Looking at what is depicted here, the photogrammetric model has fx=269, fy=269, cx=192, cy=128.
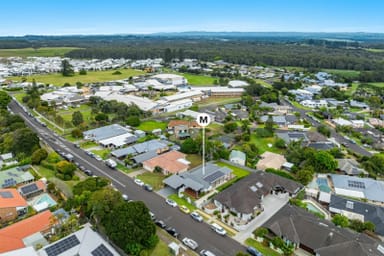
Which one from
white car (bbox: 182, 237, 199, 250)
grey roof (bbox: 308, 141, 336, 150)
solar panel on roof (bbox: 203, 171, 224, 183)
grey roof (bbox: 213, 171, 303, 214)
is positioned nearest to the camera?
white car (bbox: 182, 237, 199, 250)

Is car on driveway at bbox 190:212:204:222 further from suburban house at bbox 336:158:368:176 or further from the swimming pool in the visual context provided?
suburban house at bbox 336:158:368:176

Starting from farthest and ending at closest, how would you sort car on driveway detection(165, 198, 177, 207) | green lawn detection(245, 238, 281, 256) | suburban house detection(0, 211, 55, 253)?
car on driveway detection(165, 198, 177, 207) < green lawn detection(245, 238, 281, 256) < suburban house detection(0, 211, 55, 253)

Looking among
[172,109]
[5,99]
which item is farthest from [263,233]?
[5,99]

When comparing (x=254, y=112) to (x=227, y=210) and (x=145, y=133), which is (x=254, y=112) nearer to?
(x=145, y=133)

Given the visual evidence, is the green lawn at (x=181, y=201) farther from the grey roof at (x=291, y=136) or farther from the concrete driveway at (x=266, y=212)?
the grey roof at (x=291, y=136)

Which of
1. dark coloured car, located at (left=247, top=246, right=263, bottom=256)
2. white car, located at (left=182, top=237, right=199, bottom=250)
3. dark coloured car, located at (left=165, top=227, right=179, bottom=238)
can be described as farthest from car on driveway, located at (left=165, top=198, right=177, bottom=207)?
dark coloured car, located at (left=247, top=246, right=263, bottom=256)

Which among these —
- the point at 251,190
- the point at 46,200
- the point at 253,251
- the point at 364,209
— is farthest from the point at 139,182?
the point at 364,209
